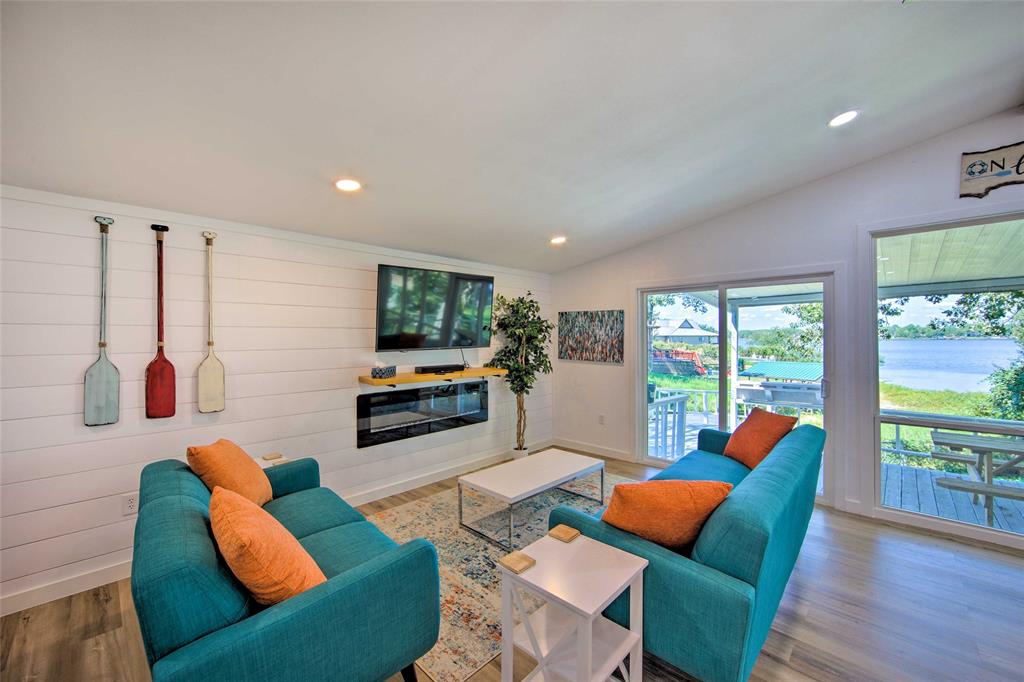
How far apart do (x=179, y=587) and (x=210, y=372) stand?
2.01 m

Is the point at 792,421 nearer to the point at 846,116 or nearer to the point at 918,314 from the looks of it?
the point at 918,314

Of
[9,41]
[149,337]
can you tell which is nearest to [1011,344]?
[9,41]

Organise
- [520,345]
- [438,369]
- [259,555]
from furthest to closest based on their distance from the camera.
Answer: [520,345]
[438,369]
[259,555]

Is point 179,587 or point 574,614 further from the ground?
point 179,587

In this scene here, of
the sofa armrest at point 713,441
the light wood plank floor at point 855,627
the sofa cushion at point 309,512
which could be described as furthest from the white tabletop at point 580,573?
the sofa armrest at point 713,441

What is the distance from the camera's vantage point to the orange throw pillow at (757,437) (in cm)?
301

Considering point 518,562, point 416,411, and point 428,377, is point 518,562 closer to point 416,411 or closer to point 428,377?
point 428,377

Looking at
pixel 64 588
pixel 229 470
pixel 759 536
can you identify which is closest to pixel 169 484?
pixel 229 470

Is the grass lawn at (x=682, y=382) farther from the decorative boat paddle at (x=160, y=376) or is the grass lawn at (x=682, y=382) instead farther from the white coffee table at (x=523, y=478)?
the decorative boat paddle at (x=160, y=376)

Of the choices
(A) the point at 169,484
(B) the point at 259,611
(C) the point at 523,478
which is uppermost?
(A) the point at 169,484

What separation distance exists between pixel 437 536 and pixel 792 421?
278 cm

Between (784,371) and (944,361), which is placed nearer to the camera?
(944,361)

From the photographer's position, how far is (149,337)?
254cm

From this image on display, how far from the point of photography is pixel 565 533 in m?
1.74
